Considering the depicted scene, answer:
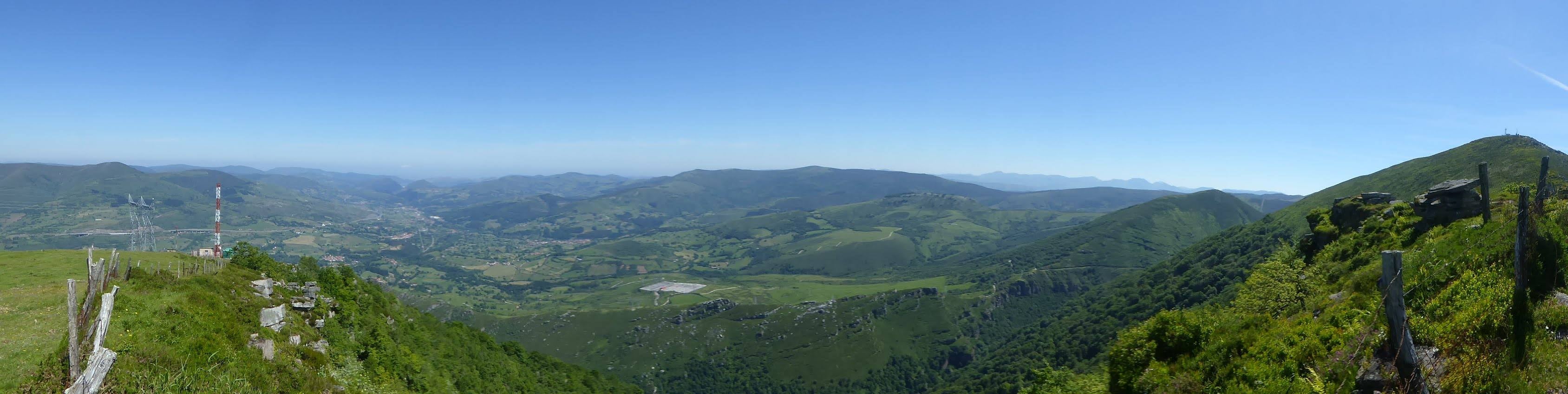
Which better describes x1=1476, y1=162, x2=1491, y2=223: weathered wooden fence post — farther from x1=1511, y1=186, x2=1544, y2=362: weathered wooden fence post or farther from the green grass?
the green grass

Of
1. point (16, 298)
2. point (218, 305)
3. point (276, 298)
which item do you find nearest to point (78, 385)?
point (218, 305)

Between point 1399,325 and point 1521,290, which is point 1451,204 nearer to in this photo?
point 1521,290

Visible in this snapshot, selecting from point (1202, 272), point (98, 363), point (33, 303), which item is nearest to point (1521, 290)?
point (98, 363)

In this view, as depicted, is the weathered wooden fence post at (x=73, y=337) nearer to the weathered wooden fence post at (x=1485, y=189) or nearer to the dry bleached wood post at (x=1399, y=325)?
the dry bleached wood post at (x=1399, y=325)

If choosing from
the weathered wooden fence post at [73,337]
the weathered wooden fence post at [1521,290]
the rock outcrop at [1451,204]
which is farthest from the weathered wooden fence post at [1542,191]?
the weathered wooden fence post at [73,337]

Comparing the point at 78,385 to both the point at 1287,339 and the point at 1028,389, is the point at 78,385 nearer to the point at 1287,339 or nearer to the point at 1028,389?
the point at 1287,339
